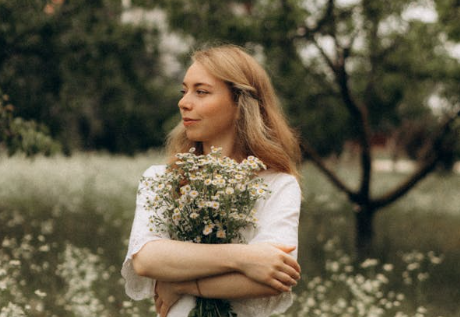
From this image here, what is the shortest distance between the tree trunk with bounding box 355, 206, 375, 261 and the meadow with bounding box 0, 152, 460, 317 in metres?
0.17

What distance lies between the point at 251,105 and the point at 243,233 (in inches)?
23.8

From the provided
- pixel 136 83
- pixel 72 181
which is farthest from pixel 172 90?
pixel 136 83

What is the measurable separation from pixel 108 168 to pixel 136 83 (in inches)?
226

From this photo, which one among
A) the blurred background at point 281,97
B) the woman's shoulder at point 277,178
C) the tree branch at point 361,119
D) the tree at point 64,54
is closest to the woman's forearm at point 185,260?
the woman's shoulder at point 277,178

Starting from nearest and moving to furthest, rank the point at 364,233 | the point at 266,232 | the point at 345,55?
1. the point at 266,232
2. the point at 345,55
3. the point at 364,233

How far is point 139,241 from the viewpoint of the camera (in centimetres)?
220

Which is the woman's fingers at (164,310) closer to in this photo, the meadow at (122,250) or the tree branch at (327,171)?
the meadow at (122,250)

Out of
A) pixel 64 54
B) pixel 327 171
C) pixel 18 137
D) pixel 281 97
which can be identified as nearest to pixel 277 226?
pixel 18 137

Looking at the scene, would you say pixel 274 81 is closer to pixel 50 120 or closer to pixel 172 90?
pixel 50 120

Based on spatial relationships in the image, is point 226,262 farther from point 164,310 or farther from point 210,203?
point 164,310

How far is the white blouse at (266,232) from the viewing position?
7.09 feet

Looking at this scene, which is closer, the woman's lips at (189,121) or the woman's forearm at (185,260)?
the woman's forearm at (185,260)

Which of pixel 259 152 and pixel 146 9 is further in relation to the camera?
pixel 146 9

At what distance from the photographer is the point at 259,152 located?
2449 millimetres
